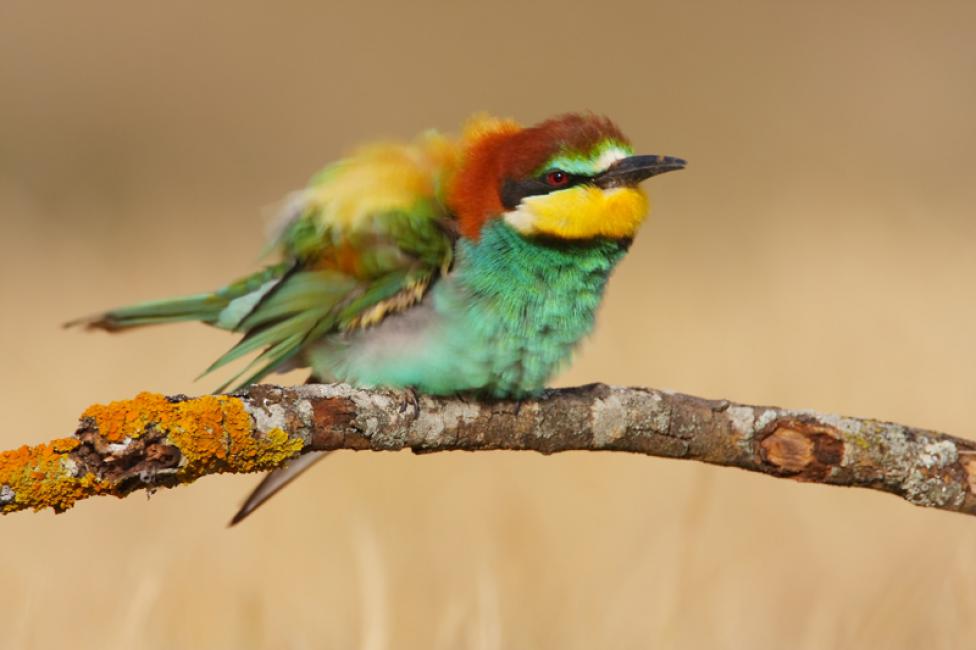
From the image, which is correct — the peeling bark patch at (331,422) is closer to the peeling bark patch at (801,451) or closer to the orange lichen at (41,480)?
the orange lichen at (41,480)

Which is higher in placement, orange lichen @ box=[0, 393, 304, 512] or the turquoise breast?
the turquoise breast

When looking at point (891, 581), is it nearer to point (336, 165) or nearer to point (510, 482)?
point (510, 482)

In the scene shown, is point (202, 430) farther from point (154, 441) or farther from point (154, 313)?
point (154, 313)

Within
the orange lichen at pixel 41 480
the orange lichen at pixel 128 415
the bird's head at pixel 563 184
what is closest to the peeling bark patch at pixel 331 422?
the orange lichen at pixel 128 415

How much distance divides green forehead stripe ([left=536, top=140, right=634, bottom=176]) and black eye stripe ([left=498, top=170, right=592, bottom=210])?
12 mm

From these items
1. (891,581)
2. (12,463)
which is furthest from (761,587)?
(12,463)

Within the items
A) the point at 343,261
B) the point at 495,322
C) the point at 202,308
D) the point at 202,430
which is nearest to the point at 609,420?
the point at 495,322

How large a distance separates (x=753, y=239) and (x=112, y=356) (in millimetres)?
2491

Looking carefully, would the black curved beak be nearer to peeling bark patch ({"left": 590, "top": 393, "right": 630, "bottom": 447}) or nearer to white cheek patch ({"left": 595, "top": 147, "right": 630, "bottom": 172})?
white cheek patch ({"left": 595, "top": 147, "right": 630, "bottom": 172})

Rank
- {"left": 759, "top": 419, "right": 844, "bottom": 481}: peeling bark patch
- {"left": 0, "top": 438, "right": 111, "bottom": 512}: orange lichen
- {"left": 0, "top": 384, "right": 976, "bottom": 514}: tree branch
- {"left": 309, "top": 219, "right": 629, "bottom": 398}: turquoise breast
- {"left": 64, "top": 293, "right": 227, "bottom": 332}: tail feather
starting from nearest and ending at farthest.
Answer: {"left": 0, "top": 438, "right": 111, "bottom": 512}: orange lichen, {"left": 0, "top": 384, "right": 976, "bottom": 514}: tree branch, {"left": 759, "top": 419, "right": 844, "bottom": 481}: peeling bark patch, {"left": 309, "top": 219, "right": 629, "bottom": 398}: turquoise breast, {"left": 64, "top": 293, "right": 227, "bottom": 332}: tail feather

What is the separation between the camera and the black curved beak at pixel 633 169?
2.26 meters

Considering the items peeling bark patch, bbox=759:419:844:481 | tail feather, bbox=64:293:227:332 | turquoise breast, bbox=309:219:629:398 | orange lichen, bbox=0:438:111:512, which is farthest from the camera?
tail feather, bbox=64:293:227:332

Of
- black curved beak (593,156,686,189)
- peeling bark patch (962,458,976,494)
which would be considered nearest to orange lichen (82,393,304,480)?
black curved beak (593,156,686,189)

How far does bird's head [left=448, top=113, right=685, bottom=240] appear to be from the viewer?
227cm
